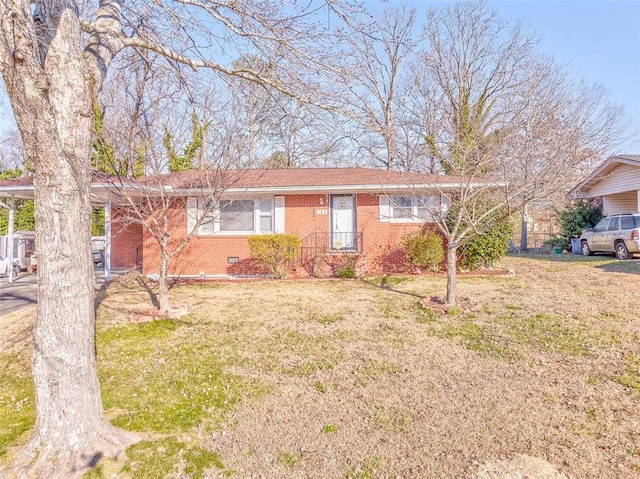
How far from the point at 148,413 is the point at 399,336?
135 inches

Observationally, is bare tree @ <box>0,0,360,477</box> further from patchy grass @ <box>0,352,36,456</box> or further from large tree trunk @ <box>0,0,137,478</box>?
patchy grass @ <box>0,352,36,456</box>

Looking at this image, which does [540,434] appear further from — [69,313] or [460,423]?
[69,313]

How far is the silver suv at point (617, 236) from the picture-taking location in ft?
42.5

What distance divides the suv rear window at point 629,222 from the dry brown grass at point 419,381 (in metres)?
7.47

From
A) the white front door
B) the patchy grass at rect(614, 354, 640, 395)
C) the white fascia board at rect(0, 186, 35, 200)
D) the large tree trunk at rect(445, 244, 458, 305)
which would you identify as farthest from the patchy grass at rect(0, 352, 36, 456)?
the white front door

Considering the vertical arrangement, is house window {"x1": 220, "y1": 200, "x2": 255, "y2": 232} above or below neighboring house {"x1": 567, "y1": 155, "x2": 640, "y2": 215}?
below

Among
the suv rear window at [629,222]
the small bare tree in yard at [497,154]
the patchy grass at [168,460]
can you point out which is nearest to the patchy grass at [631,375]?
the small bare tree in yard at [497,154]

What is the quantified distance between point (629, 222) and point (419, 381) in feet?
46.3

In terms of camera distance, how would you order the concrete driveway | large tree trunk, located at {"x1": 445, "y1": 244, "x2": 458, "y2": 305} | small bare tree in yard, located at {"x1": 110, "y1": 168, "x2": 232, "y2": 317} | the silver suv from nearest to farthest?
small bare tree in yard, located at {"x1": 110, "y1": 168, "x2": 232, "y2": 317} < large tree trunk, located at {"x1": 445, "y1": 244, "x2": 458, "y2": 305} < the concrete driveway < the silver suv

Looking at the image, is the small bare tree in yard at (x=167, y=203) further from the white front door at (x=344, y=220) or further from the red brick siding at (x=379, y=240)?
the red brick siding at (x=379, y=240)

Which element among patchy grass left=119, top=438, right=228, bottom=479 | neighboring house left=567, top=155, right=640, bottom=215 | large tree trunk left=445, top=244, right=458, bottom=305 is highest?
neighboring house left=567, top=155, right=640, bottom=215

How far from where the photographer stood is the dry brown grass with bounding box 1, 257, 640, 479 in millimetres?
2637

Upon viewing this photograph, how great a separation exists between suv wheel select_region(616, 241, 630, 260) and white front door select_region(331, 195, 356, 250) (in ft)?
34.0

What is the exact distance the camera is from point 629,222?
1330cm
